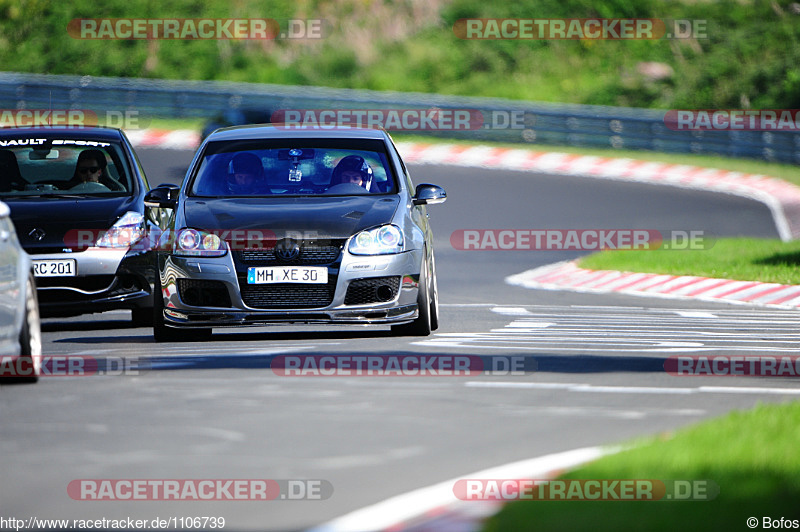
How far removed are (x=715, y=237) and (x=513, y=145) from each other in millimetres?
12483

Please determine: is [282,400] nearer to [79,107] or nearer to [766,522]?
[766,522]

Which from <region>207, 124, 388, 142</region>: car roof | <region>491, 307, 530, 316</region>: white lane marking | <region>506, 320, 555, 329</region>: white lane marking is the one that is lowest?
<region>491, 307, 530, 316</region>: white lane marking

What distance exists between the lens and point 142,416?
7.65 metres

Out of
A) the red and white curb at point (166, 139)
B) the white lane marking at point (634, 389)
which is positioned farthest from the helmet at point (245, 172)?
the red and white curb at point (166, 139)

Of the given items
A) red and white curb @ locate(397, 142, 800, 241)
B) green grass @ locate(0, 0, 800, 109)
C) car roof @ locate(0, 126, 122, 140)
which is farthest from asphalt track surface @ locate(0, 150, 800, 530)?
green grass @ locate(0, 0, 800, 109)

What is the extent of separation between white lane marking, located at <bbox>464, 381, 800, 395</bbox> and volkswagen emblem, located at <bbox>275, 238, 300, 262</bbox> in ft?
8.01

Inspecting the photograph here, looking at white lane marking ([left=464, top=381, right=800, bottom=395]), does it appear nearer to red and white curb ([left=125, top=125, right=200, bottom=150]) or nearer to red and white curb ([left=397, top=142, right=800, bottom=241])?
red and white curb ([left=397, top=142, right=800, bottom=241])

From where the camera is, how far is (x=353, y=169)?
1204cm

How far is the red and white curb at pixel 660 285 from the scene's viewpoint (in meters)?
16.8

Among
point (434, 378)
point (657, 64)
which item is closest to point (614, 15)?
point (657, 64)

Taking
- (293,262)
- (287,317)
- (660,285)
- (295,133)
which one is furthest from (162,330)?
(660,285)

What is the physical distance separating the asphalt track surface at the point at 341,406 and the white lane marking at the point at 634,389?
0.7 inches

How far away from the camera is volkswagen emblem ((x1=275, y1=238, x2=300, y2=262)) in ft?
36.1

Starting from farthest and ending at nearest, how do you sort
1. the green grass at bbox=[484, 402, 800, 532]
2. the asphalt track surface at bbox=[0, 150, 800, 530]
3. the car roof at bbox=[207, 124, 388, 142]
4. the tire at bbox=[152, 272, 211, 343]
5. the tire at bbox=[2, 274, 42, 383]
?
the car roof at bbox=[207, 124, 388, 142]
the tire at bbox=[152, 272, 211, 343]
the tire at bbox=[2, 274, 42, 383]
the asphalt track surface at bbox=[0, 150, 800, 530]
the green grass at bbox=[484, 402, 800, 532]
